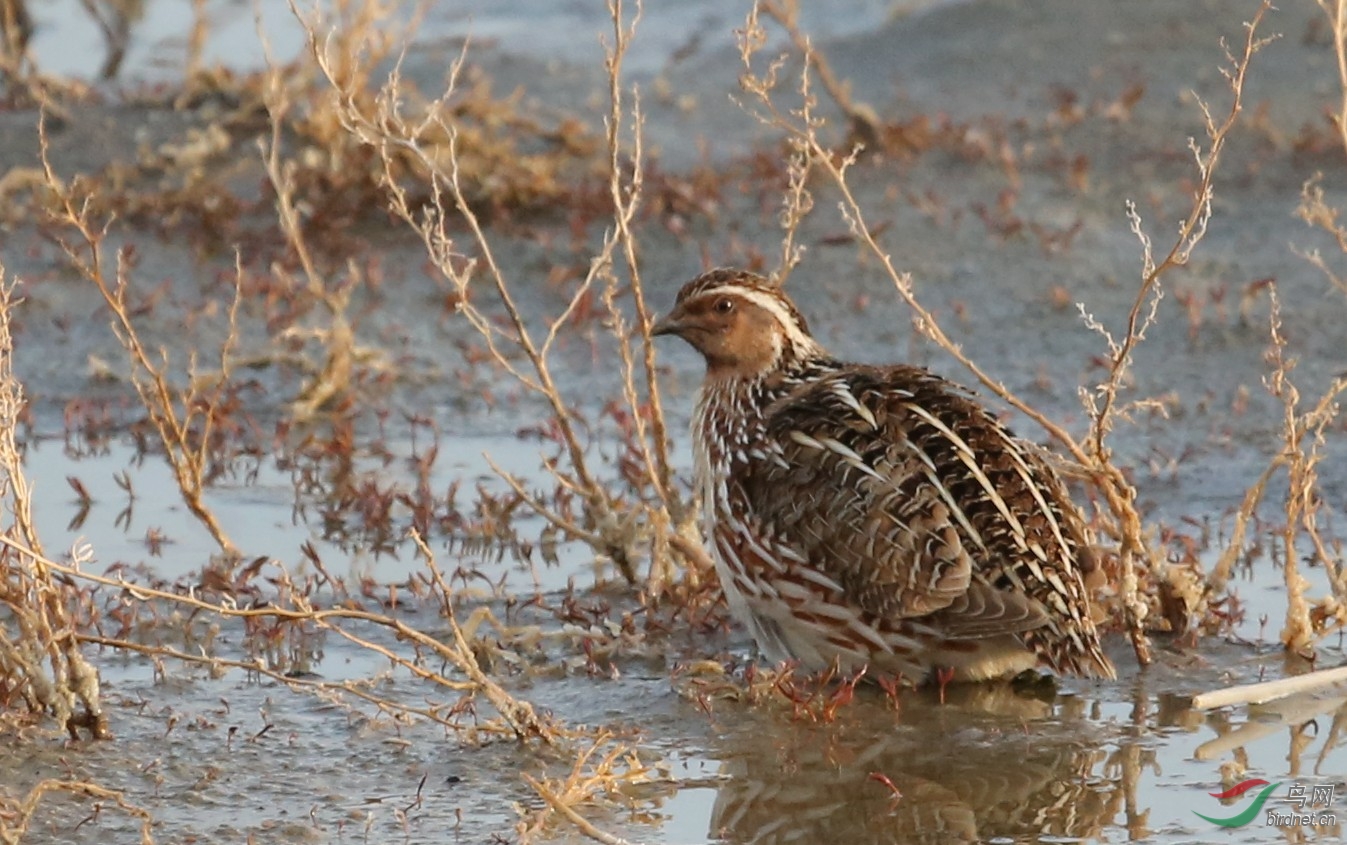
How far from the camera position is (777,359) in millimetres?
7152

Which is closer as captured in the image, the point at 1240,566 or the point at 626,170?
the point at 1240,566

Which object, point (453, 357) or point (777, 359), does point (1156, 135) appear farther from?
point (777, 359)

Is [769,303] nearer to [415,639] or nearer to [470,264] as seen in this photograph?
[470,264]

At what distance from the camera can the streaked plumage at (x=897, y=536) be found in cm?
619

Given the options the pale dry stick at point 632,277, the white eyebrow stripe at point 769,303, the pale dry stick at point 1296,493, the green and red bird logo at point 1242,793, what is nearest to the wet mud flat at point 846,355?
the green and red bird logo at point 1242,793

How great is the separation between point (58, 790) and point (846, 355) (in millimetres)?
5534

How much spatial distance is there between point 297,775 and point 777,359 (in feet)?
7.18

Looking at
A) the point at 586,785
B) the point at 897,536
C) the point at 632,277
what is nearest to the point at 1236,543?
the point at 897,536

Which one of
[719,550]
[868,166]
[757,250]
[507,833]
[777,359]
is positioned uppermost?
[868,166]

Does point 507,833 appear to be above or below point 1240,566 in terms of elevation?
below

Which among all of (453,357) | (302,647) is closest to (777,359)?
(302,647)

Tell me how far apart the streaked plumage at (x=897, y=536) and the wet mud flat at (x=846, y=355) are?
196 millimetres

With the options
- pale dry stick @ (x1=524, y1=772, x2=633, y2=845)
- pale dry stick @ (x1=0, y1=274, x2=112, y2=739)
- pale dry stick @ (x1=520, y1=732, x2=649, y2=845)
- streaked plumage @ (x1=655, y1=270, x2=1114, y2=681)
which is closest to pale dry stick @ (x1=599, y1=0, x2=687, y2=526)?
streaked plumage @ (x1=655, y1=270, x2=1114, y2=681)

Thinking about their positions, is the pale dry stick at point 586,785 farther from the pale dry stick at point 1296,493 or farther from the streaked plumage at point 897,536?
the pale dry stick at point 1296,493
